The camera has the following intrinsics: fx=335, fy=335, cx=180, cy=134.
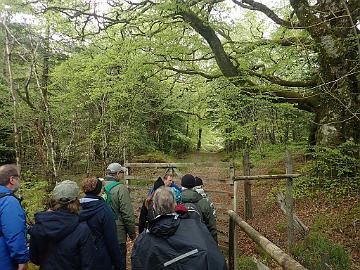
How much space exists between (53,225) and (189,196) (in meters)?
2.11

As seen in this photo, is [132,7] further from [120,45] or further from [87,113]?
[87,113]

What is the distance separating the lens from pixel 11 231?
3.29 meters

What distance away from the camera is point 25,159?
1252 cm

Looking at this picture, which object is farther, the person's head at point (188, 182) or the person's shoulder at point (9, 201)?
the person's head at point (188, 182)

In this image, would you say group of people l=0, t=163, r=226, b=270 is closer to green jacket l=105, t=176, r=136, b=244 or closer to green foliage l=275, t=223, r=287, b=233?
green jacket l=105, t=176, r=136, b=244

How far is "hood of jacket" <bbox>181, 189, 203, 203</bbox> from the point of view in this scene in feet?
15.4

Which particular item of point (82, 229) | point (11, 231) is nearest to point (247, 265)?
point (82, 229)

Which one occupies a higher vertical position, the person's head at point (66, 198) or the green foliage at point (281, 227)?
the person's head at point (66, 198)

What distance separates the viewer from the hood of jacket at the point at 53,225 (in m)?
3.06

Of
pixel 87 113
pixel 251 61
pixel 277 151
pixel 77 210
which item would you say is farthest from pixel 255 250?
pixel 87 113

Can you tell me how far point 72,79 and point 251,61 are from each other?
6.35 metres

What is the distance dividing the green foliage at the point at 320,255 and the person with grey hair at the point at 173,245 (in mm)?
3094

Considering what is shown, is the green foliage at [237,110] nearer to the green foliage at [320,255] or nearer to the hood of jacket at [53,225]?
the green foliage at [320,255]

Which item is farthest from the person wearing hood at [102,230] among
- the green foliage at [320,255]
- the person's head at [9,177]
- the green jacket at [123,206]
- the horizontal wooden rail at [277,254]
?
the green foliage at [320,255]
